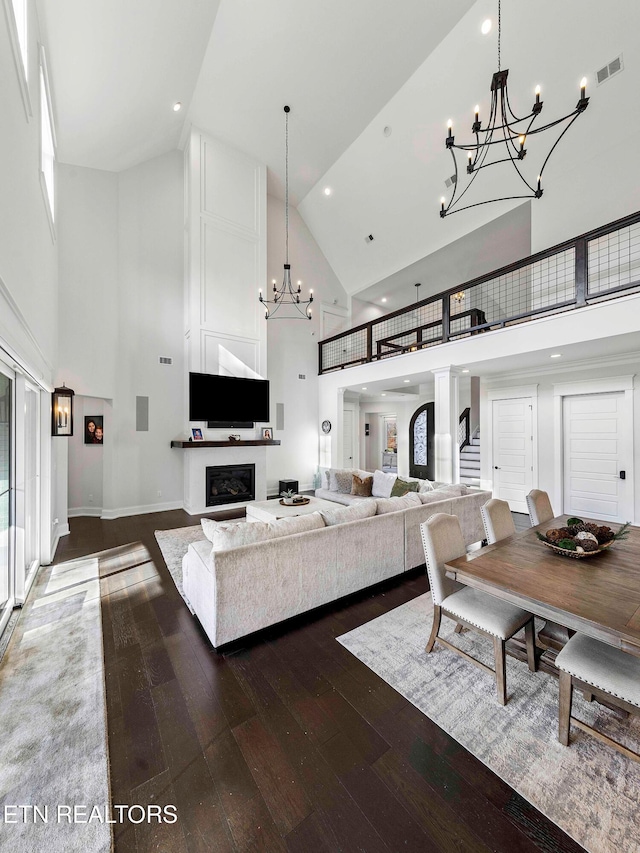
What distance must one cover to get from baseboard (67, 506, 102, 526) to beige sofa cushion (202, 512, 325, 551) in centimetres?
455

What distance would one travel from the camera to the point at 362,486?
19.3 feet

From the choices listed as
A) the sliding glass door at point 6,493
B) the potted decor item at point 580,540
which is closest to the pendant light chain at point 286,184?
the sliding glass door at point 6,493

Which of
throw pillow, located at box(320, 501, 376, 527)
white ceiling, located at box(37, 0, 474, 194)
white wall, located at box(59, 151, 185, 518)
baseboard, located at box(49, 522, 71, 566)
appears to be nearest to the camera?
throw pillow, located at box(320, 501, 376, 527)

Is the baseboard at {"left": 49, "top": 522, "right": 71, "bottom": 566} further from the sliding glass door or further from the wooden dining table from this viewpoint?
the wooden dining table

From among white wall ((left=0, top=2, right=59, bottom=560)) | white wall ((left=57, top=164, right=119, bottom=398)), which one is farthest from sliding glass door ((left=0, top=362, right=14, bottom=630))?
white wall ((left=57, top=164, right=119, bottom=398))

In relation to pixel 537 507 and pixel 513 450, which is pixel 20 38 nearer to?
pixel 537 507

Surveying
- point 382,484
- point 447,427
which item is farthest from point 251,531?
point 447,427

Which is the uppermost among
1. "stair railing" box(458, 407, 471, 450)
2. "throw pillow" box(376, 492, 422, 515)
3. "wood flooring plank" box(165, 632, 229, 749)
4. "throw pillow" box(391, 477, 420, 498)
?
"stair railing" box(458, 407, 471, 450)

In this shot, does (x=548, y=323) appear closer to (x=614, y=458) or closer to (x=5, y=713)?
(x=614, y=458)

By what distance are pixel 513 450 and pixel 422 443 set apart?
3.51 metres

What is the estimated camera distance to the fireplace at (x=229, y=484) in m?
6.29

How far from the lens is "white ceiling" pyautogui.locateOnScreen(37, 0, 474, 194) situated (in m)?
3.61

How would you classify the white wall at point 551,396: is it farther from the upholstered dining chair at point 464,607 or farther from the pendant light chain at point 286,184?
the pendant light chain at point 286,184

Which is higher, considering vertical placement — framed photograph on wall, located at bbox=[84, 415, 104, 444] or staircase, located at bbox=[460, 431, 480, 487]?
framed photograph on wall, located at bbox=[84, 415, 104, 444]
